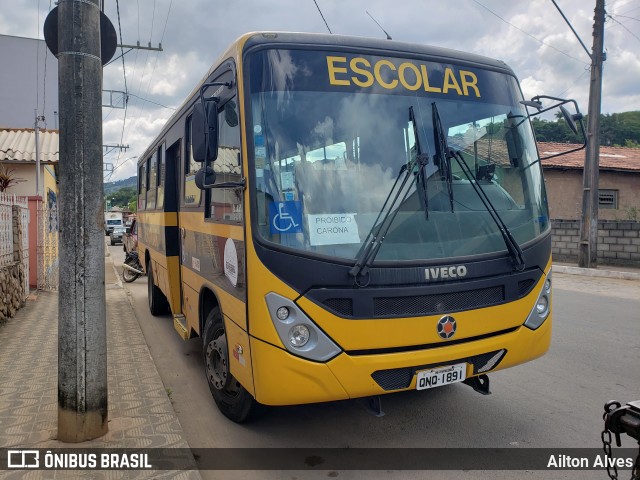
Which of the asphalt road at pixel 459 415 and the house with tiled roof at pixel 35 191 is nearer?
the asphalt road at pixel 459 415

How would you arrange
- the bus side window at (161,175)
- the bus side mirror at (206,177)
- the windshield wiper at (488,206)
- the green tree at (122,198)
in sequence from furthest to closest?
the green tree at (122,198) < the bus side window at (161,175) < the bus side mirror at (206,177) < the windshield wiper at (488,206)

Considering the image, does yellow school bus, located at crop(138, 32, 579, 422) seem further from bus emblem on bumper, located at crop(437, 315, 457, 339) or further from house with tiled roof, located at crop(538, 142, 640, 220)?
house with tiled roof, located at crop(538, 142, 640, 220)

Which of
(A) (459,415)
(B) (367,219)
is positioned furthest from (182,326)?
(B) (367,219)

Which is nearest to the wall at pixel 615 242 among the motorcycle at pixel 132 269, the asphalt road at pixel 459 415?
the asphalt road at pixel 459 415

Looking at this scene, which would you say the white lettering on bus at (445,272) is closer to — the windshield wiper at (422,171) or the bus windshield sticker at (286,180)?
the windshield wiper at (422,171)

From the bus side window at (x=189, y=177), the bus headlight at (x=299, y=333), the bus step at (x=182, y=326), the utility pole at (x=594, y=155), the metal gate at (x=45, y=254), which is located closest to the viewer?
the bus headlight at (x=299, y=333)

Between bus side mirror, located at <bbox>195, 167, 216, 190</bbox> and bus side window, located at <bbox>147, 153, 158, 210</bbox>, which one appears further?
bus side window, located at <bbox>147, 153, 158, 210</bbox>

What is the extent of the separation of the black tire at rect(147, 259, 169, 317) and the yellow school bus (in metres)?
4.72

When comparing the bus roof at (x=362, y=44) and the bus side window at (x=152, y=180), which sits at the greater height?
the bus roof at (x=362, y=44)

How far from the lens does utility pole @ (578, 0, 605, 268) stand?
14656mm

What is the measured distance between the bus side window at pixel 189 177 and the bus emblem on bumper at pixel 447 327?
2.58 meters

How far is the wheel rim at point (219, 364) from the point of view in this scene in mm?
4008

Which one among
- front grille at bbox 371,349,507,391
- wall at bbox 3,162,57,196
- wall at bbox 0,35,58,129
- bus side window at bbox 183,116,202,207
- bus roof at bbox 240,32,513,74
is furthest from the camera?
wall at bbox 0,35,58,129

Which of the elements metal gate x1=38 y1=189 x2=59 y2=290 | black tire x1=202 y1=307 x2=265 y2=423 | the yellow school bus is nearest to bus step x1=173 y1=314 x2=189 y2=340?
black tire x1=202 y1=307 x2=265 y2=423
